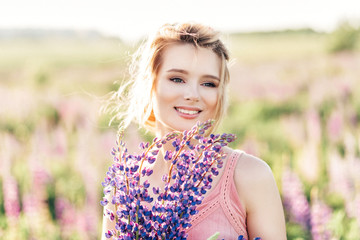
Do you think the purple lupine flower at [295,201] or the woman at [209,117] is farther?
the purple lupine flower at [295,201]

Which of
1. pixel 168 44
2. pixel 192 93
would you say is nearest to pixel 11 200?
pixel 168 44

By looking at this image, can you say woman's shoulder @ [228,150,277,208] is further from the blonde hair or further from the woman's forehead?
the woman's forehead

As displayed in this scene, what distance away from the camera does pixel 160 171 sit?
85.4 inches

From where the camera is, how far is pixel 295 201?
2959mm

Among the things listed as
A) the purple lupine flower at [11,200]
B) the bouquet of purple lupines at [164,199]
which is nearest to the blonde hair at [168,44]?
the bouquet of purple lupines at [164,199]

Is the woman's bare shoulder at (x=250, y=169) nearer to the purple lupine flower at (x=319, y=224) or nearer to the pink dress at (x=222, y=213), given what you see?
the pink dress at (x=222, y=213)

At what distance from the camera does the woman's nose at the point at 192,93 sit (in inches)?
76.8

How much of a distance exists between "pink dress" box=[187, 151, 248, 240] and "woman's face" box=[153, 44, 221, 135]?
0.79ft

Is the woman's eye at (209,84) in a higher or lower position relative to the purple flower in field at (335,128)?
higher

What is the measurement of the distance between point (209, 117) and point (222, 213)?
0.37m

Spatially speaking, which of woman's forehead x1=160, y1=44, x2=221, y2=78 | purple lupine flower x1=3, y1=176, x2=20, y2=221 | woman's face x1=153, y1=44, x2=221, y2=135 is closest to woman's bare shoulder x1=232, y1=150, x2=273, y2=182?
woman's face x1=153, y1=44, x2=221, y2=135

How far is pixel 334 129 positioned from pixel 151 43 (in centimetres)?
311

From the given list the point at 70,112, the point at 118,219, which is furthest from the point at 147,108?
the point at 70,112

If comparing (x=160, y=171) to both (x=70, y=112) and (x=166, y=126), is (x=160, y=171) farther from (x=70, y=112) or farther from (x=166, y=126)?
(x=70, y=112)
